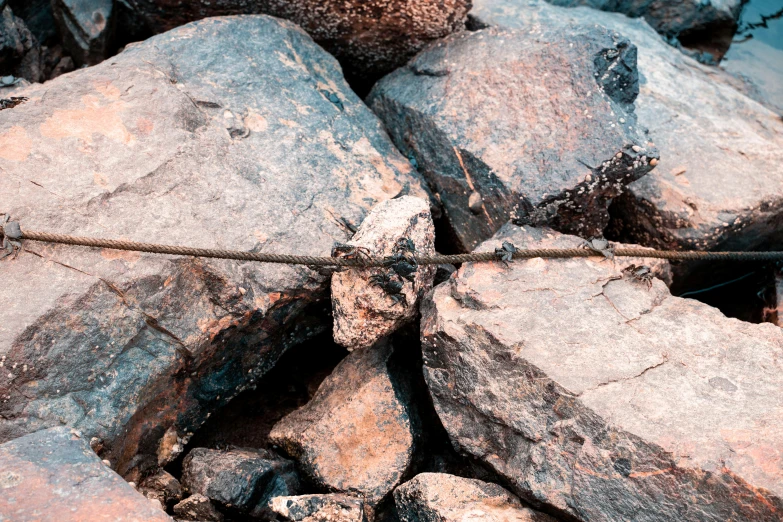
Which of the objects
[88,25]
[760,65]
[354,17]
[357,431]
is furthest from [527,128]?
[760,65]

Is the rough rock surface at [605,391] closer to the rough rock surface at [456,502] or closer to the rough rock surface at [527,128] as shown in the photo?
the rough rock surface at [456,502]

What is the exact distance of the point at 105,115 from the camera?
259cm

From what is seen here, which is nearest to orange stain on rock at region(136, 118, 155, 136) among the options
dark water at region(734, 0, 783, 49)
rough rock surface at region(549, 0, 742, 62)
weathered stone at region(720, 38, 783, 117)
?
rough rock surface at region(549, 0, 742, 62)

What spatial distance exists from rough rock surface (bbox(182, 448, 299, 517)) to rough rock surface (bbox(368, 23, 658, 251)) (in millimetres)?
1310

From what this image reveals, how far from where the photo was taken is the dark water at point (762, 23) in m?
5.68

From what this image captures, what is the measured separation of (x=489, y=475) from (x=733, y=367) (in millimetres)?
913

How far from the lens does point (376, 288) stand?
2361 millimetres

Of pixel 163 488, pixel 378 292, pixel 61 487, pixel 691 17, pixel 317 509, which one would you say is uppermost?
pixel 691 17

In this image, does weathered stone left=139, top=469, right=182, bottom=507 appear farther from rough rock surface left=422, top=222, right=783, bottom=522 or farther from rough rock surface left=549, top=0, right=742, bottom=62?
rough rock surface left=549, top=0, right=742, bottom=62

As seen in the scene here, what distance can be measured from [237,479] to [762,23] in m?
5.92

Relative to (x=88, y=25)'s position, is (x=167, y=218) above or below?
below

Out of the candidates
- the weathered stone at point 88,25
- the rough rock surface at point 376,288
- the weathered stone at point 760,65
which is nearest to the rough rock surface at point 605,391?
the rough rock surface at point 376,288

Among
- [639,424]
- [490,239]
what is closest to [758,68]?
[490,239]

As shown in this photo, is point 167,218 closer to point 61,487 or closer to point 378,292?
point 378,292
